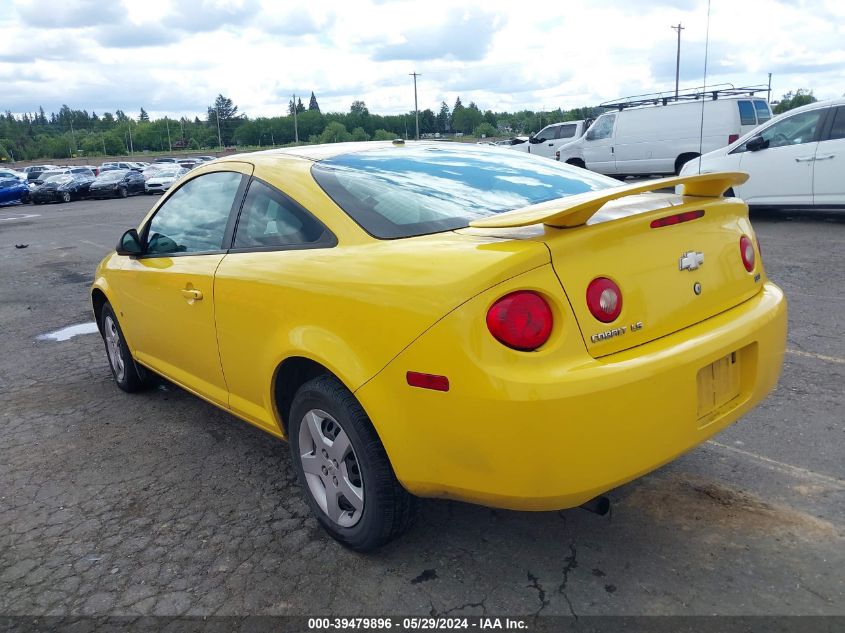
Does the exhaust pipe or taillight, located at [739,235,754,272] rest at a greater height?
taillight, located at [739,235,754,272]

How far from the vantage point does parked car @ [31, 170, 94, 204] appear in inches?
1235

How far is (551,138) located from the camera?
24.3 metres

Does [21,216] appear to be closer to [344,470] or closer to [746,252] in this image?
[344,470]

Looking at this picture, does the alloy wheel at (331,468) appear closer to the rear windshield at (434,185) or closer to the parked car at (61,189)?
the rear windshield at (434,185)

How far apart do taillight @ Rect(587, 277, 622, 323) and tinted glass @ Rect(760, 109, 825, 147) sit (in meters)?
9.72

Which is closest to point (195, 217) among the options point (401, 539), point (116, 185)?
point (401, 539)

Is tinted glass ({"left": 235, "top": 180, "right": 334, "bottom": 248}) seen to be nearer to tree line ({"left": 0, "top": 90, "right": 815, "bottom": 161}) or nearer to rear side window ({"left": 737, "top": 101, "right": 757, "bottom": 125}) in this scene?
rear side window ({"left": 737, "top": 101, "right": 757, "bottom": 125})

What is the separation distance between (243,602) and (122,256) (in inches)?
103

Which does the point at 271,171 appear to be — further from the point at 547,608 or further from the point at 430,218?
the point at 547,608

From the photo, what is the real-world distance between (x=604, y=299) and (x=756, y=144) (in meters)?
10.0

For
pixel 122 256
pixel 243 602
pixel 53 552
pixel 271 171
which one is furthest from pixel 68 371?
pixel 243 602

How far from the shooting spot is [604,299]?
2365mm

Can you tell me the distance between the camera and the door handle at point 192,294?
3502 mm

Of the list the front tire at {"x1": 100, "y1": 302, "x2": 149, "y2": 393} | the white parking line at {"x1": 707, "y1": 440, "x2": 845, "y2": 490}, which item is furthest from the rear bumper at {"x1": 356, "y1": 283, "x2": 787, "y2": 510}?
the front tire at {"x1": 100, "y1": 302, "x2": 149, "y2": 393}
